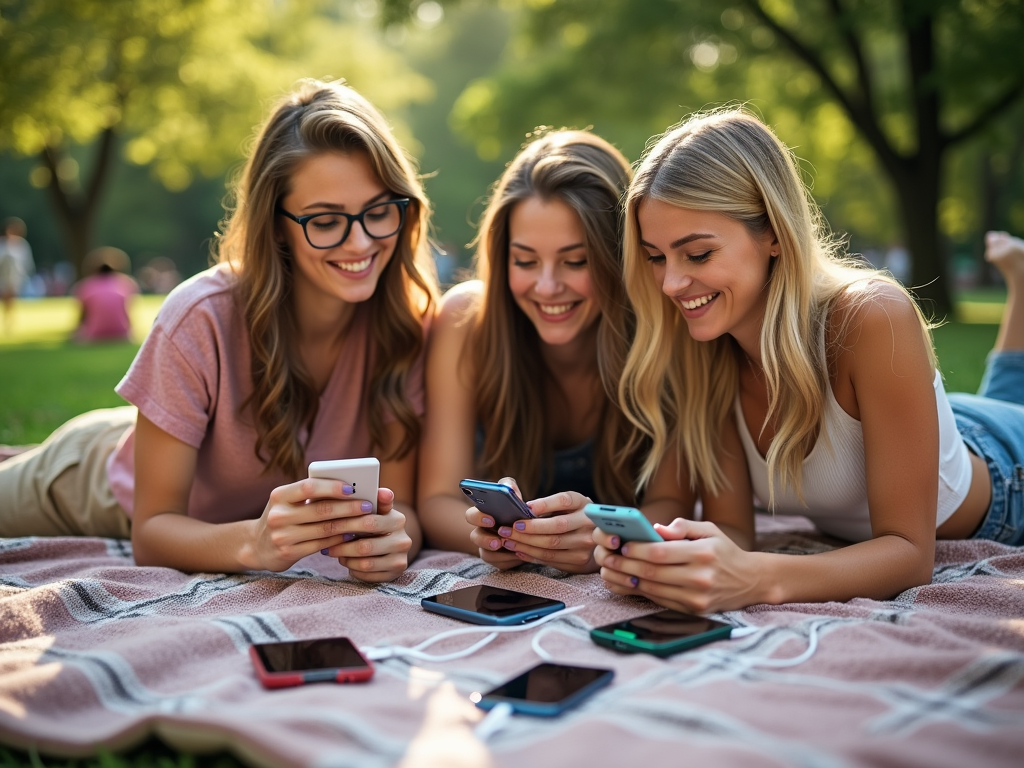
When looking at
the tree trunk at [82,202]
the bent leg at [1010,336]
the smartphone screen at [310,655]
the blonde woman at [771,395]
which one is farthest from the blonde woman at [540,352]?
the tree trunk at [82,202]

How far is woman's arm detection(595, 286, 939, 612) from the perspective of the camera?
3.00 metres

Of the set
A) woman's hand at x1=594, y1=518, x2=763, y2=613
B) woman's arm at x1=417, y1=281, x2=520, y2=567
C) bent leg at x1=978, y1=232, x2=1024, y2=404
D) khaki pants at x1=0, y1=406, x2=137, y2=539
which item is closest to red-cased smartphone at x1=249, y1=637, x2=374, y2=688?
woman's hand at x1=594, y1=518, x2=763, y2=613

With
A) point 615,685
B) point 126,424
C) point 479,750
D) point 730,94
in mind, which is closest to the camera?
point 479,750

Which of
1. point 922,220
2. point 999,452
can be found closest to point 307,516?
point 999,452

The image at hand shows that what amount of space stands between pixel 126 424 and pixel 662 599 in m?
2.94

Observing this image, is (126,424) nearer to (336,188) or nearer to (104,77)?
(336,188)

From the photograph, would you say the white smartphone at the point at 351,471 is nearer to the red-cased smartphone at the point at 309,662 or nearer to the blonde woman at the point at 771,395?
the red-cased smartphone at the point at 309,662

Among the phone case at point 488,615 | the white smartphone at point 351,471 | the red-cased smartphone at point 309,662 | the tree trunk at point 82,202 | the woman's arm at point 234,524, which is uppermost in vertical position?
the tree trunk at point 82,202

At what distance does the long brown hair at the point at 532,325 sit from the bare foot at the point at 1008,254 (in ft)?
7.92

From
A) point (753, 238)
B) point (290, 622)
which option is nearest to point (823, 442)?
point (753, 238)

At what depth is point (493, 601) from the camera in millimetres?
3041

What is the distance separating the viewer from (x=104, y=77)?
2134 centimetres

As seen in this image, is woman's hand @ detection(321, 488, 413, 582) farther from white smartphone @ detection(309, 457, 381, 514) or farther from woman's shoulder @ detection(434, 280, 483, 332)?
woman's shoulder @ detection(434, 280, 483, 332)

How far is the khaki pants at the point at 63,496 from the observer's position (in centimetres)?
437
